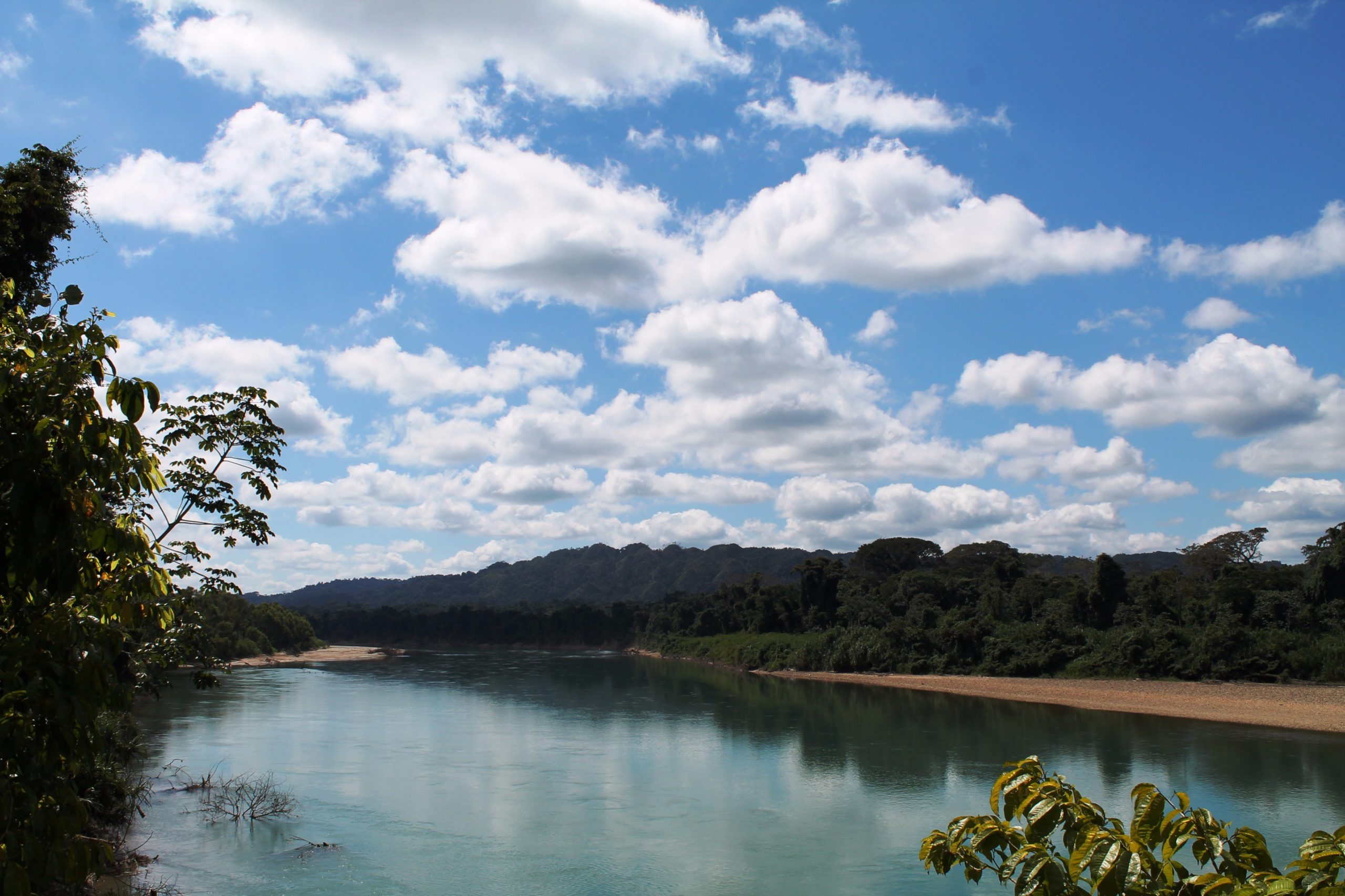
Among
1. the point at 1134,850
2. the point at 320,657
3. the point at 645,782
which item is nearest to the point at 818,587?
the point at 320,657

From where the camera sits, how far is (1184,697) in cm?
4356

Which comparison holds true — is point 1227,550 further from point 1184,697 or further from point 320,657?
point 320,657

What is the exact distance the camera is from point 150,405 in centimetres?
350

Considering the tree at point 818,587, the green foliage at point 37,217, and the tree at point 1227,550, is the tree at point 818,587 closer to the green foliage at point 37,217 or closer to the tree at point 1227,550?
the tree at point 1227,550

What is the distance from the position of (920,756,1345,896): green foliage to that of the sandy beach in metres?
40.7

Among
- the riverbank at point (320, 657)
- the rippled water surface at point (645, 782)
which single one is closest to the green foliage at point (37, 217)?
the rippled water surface at point (645, 782)

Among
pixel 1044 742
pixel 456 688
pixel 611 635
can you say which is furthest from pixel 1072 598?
pixel 611 635

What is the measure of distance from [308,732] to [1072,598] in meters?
45.3

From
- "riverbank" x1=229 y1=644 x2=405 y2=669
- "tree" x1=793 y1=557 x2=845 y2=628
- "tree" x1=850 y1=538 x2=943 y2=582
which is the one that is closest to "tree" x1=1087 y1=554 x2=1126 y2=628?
"tree" x1=793 y1=557 x2=845 y2=628

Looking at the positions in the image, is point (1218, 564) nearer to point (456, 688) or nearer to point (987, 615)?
point (987, 615)

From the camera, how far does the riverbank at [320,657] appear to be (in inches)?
2837

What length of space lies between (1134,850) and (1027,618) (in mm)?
63432

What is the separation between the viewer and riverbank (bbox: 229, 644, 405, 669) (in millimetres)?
72062

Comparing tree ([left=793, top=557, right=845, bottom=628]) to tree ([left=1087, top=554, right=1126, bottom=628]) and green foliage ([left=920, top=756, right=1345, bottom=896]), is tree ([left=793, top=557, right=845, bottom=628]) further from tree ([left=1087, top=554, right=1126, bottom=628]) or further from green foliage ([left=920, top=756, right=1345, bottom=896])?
green foliage ([left=920, top=756, right=1345, bottom=896])
